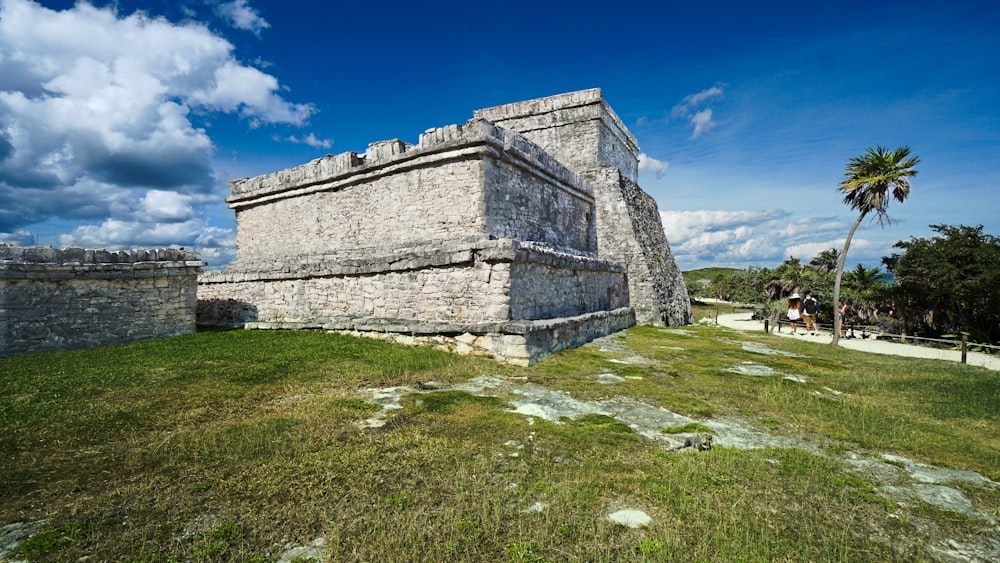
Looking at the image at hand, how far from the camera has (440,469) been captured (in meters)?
3.57

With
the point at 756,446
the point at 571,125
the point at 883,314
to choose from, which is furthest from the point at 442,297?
the point at 883,314

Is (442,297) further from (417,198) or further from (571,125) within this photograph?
(571,125)

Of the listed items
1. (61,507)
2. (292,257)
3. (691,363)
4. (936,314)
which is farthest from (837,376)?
(936,314)

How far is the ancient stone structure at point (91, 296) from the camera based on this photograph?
887cm

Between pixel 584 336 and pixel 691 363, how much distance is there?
8.84ft

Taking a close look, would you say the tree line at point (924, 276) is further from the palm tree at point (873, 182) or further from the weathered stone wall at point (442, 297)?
the weathered stone wall at point (442, 297)

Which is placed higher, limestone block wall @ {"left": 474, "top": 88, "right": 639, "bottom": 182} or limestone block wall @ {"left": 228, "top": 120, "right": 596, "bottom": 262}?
limestone block wall @ {"left": 474, "top": 88, "right": 639, "bottom": 182}

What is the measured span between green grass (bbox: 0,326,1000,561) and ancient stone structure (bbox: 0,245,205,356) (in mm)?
2830

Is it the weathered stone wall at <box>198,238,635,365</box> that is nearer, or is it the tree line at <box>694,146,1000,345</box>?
the weathered stone wall at <box>198,238,635,365</box>

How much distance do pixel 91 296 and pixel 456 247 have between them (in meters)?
8.48

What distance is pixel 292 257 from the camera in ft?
43.1

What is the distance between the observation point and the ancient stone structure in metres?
8.87

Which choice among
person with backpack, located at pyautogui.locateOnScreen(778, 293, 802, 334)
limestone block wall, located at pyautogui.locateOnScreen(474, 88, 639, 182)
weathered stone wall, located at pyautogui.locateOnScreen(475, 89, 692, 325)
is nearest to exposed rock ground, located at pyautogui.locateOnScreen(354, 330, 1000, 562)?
weathered stone wall, located at pyautogui.locateOnScreen(475, 89, 692, 325)

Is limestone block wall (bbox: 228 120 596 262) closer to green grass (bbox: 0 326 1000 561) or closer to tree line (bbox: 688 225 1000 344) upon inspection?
green grass (bbox: 0 326 1000 561)
